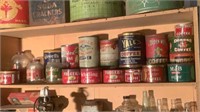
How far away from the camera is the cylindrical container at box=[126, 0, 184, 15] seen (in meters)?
0.99

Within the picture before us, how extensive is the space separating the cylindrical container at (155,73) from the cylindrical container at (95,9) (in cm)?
25

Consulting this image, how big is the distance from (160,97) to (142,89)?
83mm

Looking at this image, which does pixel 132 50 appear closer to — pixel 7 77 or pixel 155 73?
pixel 155 73

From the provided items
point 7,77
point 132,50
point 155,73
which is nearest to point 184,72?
point 155,73

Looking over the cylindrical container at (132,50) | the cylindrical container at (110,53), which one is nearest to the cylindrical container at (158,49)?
the cylindrical container at (132,50)

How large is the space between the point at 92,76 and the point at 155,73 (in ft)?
0.81

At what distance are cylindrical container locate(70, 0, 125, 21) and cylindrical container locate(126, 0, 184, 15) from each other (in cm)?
8

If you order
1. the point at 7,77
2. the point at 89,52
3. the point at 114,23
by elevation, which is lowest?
the point at 7,77

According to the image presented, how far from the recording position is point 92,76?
111 cm

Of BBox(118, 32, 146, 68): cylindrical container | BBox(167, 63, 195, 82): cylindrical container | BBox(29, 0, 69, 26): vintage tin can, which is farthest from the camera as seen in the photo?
BBox(29, 0, 69, 26): vintage tin can

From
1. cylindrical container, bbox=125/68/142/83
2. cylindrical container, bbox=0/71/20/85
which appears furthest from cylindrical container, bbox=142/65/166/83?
cylindrical container, bbox=0/71/20/85

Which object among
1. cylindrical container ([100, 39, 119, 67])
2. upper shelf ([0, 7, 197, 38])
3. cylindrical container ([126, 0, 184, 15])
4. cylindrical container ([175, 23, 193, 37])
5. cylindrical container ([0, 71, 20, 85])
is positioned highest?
cylindrical container ([126, 0, 184, 15])

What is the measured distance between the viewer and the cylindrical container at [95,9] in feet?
3.56

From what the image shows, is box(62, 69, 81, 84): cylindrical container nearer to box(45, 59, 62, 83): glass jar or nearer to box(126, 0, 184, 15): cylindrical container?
box(45, 59, 62, 83): glass jar
